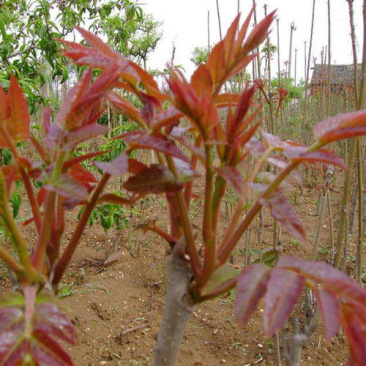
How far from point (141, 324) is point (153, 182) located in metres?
1.99

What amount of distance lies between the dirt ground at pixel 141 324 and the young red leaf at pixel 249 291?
1.37 m

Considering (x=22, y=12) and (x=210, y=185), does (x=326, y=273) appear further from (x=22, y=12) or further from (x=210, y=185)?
(x=22, y=12)

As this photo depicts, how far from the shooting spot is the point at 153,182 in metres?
0.40

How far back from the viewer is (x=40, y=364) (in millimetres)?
310

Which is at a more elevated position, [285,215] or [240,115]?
[240,115]

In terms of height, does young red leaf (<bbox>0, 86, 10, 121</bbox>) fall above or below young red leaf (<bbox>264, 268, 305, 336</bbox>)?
above

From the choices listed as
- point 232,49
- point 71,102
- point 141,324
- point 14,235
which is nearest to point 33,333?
point 14,235

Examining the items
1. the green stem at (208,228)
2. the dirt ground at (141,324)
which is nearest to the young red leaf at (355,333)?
the green stem at (208,228)

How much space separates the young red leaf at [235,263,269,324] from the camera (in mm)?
328

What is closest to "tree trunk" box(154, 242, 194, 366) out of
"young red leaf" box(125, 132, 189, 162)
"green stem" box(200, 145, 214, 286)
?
"green stem" box(200, 145, 214, 286)

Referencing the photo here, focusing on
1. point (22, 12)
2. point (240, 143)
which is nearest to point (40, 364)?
point (240, 143)

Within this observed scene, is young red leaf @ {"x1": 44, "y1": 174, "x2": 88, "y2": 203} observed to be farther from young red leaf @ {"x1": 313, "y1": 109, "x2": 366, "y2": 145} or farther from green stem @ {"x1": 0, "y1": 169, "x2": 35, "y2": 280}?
young red leaf @ {"x1": 313, "y1": 109, "x2": 366, "y2": 145}

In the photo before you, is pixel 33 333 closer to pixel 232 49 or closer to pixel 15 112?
pixel 15 112

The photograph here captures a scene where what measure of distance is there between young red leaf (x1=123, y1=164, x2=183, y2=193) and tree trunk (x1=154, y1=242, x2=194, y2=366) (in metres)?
0.10
